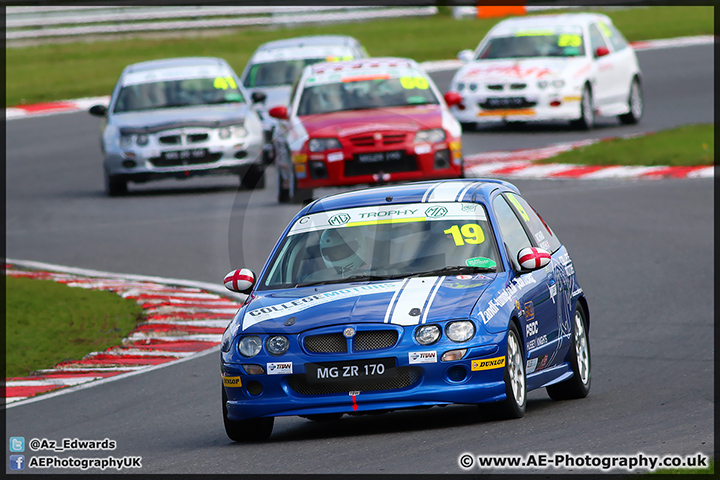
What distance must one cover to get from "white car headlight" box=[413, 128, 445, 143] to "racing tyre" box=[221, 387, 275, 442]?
989cm

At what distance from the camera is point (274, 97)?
25.9 meters

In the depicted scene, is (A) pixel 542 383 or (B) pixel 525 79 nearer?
(A) pixel 542 383

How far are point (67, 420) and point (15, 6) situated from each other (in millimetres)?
31648

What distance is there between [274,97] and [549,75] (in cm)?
475

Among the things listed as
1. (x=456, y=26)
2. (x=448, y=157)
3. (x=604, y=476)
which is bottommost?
(x=456, y=26)

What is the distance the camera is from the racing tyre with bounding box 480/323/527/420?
834 centimetres

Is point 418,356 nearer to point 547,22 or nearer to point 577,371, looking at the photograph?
point 577,371

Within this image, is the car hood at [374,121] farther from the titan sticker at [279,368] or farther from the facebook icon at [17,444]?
the titan sticker at [279,368]

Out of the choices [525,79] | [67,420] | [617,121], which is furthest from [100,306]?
[617,121]

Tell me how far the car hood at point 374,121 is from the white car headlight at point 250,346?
10.1 metres

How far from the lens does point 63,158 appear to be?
26.2m

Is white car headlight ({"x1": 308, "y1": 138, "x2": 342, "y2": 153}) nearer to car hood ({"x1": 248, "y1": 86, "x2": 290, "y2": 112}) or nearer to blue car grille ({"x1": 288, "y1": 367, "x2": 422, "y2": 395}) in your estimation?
car hood ({"x1": 248, "y1": 86, "x2": 290, "y2": 112})

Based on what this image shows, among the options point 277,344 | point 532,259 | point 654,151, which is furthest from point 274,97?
point 277,344

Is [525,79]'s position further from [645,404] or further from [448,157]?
[645,404]
